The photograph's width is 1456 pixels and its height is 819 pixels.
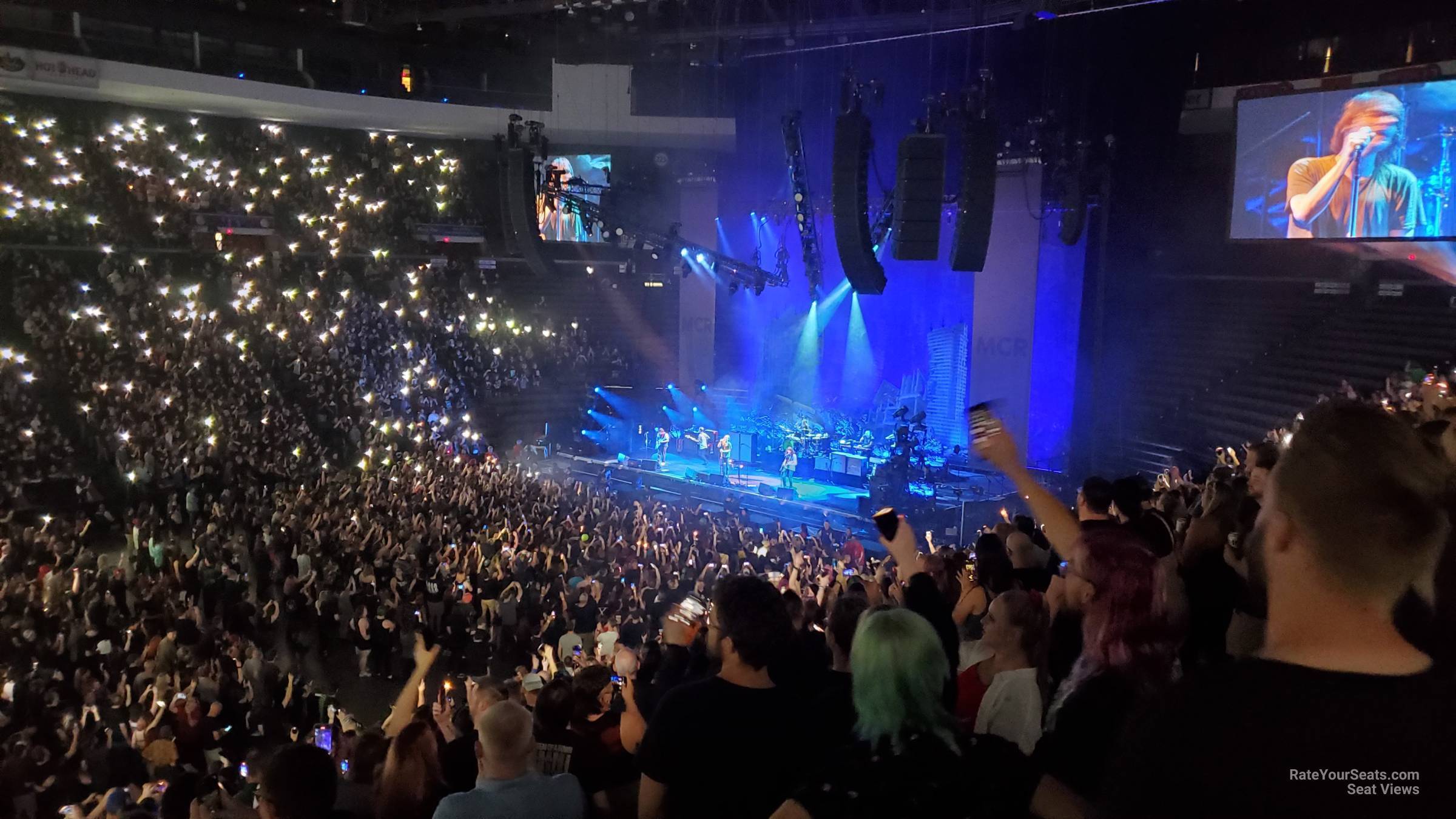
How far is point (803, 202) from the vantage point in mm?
16281

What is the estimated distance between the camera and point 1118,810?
A: 1002 mm

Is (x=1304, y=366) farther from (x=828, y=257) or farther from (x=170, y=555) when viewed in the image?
(x=170, y=555)

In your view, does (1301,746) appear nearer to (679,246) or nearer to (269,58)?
(679,246)

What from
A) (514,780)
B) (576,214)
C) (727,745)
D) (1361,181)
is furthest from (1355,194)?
(576,214)

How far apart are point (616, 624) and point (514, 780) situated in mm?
4748

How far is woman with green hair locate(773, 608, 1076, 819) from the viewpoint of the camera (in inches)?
64.4

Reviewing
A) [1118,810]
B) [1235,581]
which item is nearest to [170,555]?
[1235,581]

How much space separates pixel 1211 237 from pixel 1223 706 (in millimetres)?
16880

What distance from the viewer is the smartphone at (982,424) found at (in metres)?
2.71

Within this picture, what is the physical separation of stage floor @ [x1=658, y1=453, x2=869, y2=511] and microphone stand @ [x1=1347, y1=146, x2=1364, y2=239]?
6834mm

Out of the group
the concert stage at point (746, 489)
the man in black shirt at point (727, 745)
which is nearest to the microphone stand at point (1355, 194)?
the concert stage at point (746, 489)

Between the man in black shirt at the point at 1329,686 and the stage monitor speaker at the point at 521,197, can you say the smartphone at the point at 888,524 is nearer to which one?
the man in black shirt at the point at 1329,686

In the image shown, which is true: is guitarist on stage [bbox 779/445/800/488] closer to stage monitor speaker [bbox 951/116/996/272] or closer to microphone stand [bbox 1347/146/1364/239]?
stage monitor speaker [bbox 951/116/996/272]

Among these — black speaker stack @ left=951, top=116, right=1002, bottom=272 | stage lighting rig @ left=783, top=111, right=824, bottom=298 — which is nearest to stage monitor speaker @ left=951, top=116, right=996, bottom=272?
black speaker stack @ left=951, top=116, right=1002, bottom=272
